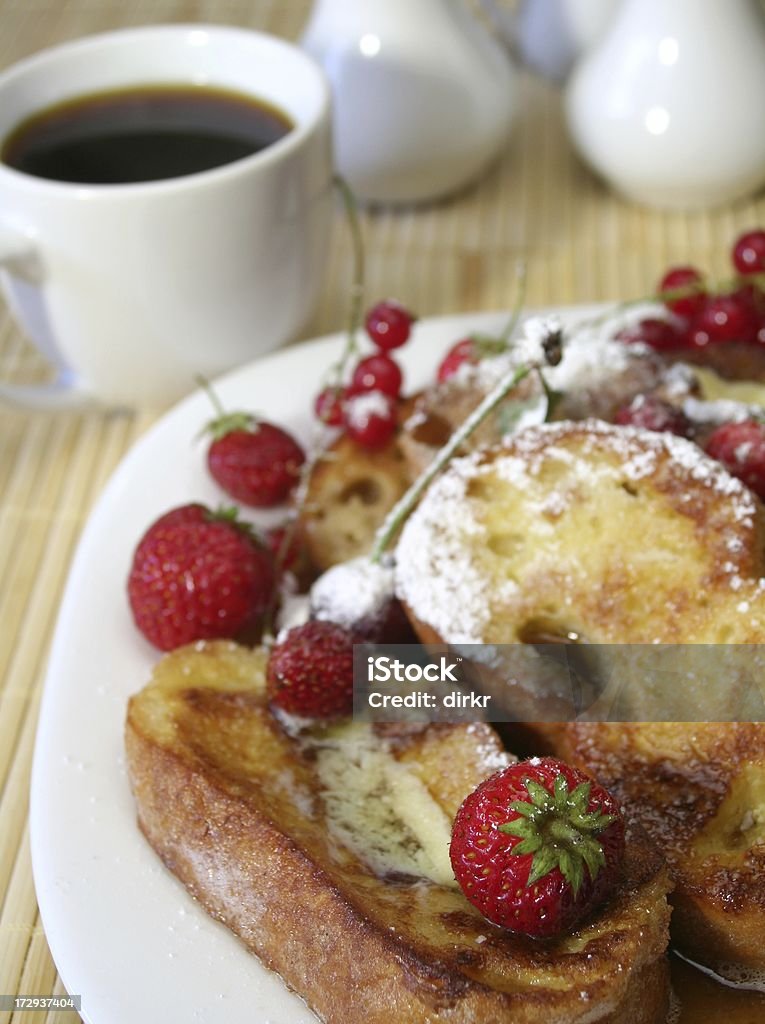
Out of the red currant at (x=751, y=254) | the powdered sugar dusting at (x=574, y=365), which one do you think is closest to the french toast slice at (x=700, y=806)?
the powdered sugar dusting at (x=574, y=365)

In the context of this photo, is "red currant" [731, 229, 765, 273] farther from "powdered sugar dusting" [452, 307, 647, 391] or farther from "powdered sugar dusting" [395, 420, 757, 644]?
"powdered sugar dusting" [395, 420, 757, 644]

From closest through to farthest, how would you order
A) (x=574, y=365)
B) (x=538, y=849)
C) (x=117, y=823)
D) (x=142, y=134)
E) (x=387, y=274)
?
(x=538, y=849) → (x=117, y=823) → (x=574, y=365) → (x=142, y=134) → (x=387, y=274)

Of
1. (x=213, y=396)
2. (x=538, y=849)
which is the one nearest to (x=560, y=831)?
(x=538, y=849)

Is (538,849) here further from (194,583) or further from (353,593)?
(194,583)

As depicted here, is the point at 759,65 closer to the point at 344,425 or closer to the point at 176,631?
the point at 344,425

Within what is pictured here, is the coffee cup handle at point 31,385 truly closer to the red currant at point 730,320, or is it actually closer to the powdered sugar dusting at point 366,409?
the powdered sugar dusting at point 366,409

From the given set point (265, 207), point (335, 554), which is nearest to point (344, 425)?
point (335, 554)
